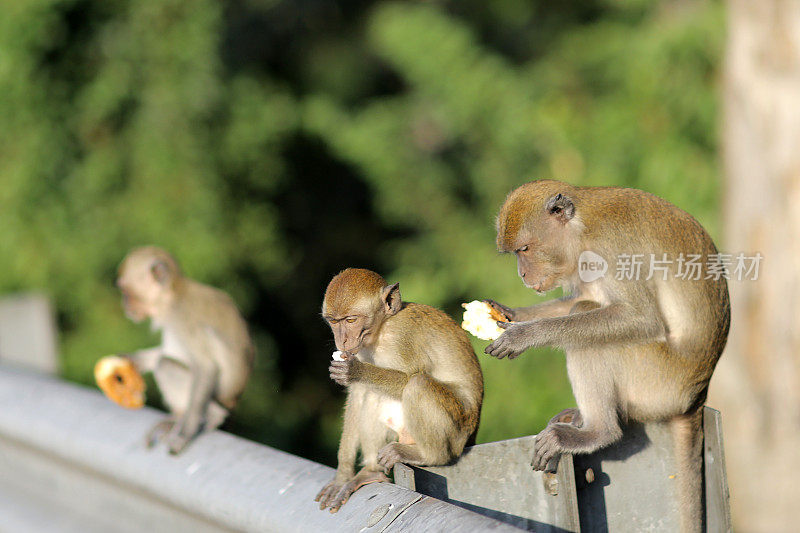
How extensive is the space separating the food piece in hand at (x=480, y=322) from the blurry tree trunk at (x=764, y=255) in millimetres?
3512

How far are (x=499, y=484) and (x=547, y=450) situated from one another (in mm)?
210

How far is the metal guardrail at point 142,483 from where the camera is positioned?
80.4 inches

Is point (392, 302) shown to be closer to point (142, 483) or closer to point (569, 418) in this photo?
point (569, 418)

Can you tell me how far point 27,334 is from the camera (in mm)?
4883

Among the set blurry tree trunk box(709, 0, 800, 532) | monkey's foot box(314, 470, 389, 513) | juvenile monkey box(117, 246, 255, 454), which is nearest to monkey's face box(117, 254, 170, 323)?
juvenile monkey box(117, 246, 255, 454)

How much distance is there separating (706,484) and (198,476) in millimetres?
1377

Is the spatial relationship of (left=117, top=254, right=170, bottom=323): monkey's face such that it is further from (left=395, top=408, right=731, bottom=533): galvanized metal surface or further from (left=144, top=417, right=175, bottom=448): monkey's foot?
(left=395, top=408, right=731, bottom=533): galvanized metal surface

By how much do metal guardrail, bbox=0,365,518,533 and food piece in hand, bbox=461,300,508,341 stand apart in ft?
2.20

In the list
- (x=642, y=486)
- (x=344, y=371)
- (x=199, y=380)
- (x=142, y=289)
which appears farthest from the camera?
(x=142, y=289)

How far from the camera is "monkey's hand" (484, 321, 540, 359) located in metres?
2.74

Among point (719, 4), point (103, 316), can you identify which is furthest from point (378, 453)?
point (719, 4)

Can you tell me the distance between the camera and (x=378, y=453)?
2924 mm

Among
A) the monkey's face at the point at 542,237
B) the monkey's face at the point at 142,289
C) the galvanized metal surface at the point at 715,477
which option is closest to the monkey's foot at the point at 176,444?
the monkey's face at the point at 542,237

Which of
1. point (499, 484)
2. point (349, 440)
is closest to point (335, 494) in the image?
point (499, 484)
